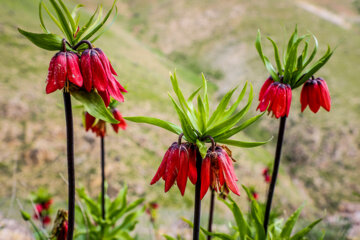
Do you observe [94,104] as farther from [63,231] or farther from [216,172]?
[63,231]

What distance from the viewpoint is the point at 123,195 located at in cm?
301

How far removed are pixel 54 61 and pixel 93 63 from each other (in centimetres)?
16

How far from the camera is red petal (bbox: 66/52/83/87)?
1166mm

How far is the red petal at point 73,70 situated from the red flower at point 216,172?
0.66 metres

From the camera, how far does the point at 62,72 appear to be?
1.16m

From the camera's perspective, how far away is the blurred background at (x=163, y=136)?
559 centimetres

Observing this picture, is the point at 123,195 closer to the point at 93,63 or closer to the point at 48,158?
the point at 93,63

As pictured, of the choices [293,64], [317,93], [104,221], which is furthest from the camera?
[104,221]

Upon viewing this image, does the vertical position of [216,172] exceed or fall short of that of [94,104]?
it falls short

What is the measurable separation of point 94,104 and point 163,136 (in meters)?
7.10

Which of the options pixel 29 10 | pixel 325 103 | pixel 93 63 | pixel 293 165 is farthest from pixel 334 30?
pixel 93 63

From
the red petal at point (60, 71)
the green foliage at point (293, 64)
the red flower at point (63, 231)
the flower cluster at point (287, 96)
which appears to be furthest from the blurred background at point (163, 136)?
the red petal at point (60, 71)

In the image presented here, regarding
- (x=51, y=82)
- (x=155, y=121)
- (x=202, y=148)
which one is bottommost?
(x=202, y=148)

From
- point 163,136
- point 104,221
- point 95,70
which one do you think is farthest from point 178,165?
point 163,136
